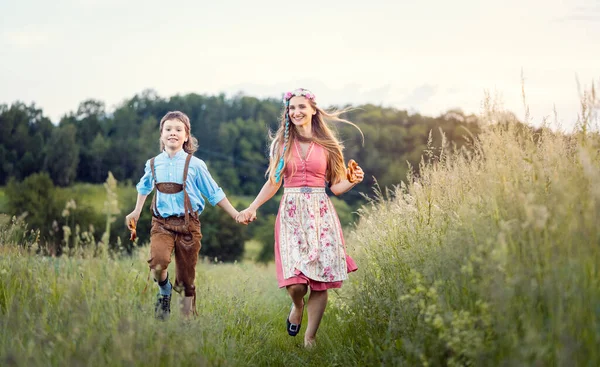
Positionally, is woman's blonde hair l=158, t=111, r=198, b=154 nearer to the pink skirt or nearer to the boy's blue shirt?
the boy's blue shirt

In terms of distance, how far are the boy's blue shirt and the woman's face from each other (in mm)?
985

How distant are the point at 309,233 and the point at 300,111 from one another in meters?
1.19

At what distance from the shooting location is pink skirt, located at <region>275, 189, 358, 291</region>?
5.48m

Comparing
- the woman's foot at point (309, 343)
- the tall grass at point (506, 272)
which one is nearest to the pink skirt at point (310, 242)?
the woman's foot at point (309, 343)

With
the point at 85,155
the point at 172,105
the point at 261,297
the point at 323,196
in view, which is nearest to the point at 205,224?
the point at 85,155

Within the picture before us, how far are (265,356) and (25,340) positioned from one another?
196 cm

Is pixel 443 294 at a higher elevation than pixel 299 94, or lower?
lower

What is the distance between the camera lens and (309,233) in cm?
557

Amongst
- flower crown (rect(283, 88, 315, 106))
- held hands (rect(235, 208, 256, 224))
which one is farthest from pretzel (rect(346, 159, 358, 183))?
held hands (rect(235, 208, 256, 224))

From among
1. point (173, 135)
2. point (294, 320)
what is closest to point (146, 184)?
point (173, 135)

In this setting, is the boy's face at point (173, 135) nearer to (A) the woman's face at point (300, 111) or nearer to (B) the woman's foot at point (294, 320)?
(A) the woman's face at point (300, 111)

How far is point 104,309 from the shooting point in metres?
3.88

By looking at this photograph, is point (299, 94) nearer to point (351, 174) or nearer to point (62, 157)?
point (351, 174)

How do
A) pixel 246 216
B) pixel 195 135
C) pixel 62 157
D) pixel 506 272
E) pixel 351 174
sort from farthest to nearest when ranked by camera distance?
pixel 195 135 < pixel 62 157 < pixel 246 216 < pixel 351 174 < pixel 506 272
